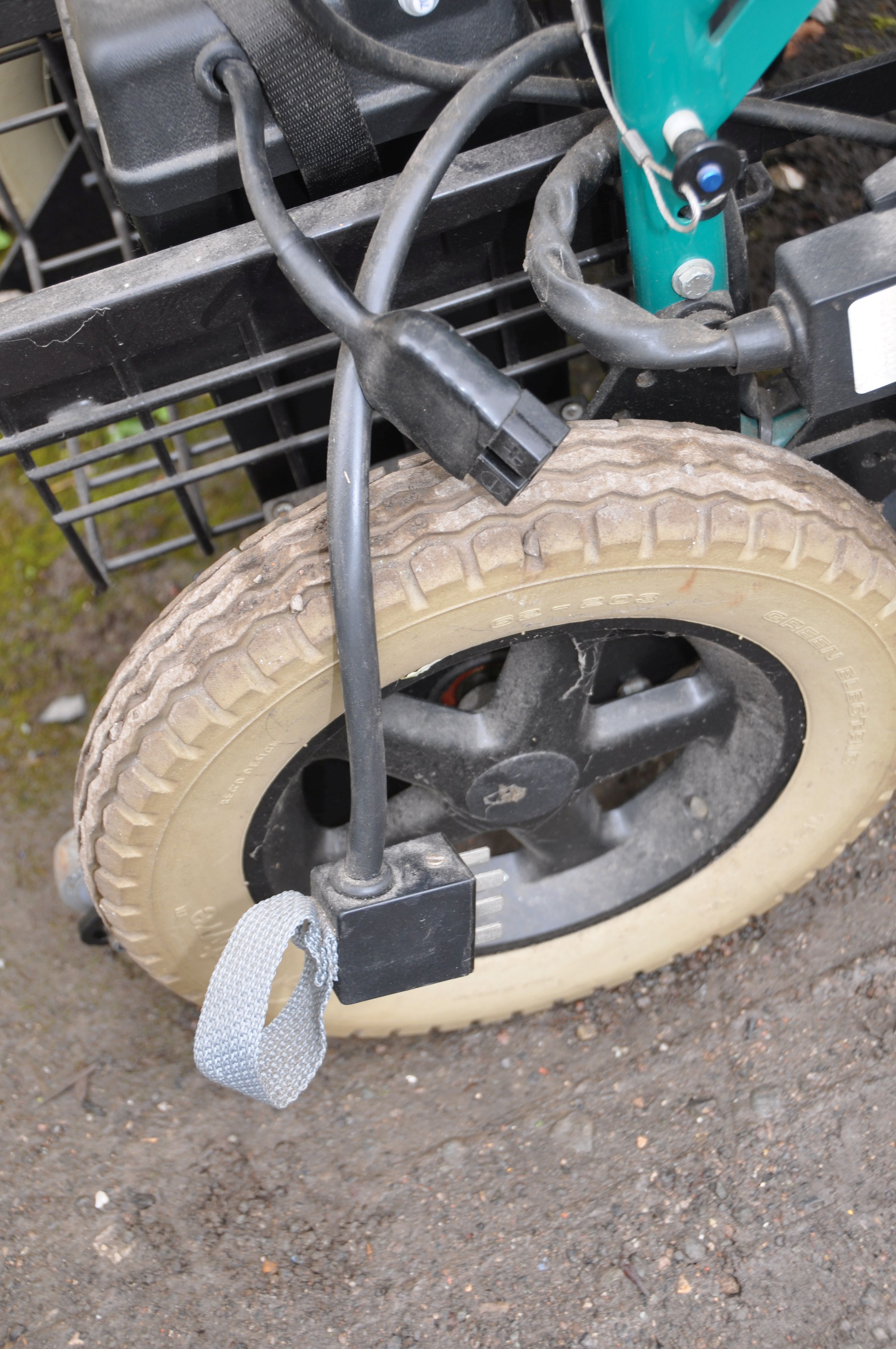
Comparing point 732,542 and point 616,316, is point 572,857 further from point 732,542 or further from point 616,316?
point 616,316

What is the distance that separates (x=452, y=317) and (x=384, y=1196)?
1218 millimetres

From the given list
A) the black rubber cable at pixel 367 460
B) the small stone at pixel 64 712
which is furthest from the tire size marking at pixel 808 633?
the small stone at pixel 64 712

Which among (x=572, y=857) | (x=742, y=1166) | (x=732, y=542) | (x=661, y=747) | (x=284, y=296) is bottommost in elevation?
(x=742, y=1166)

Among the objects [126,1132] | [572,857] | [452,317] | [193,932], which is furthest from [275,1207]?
[452,317]

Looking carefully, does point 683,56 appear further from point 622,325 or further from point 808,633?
point 808,633

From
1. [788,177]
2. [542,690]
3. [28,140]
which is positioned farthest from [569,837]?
[28,140]

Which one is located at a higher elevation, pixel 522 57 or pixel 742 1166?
pixel 522 57

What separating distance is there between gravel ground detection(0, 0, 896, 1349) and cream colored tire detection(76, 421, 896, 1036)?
1.44 feet

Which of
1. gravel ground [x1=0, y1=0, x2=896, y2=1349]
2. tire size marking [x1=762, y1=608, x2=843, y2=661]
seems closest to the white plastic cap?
tire size marking [x1=762, y1=608, x2=843, y2=661]

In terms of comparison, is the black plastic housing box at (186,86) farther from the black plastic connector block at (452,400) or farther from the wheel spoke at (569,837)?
the wheel spoke at (569,837)

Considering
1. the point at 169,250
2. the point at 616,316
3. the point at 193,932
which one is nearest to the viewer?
the point at 616,316

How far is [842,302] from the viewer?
3.35 ft

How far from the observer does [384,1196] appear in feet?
5.08

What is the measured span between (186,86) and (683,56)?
19.4 inches
